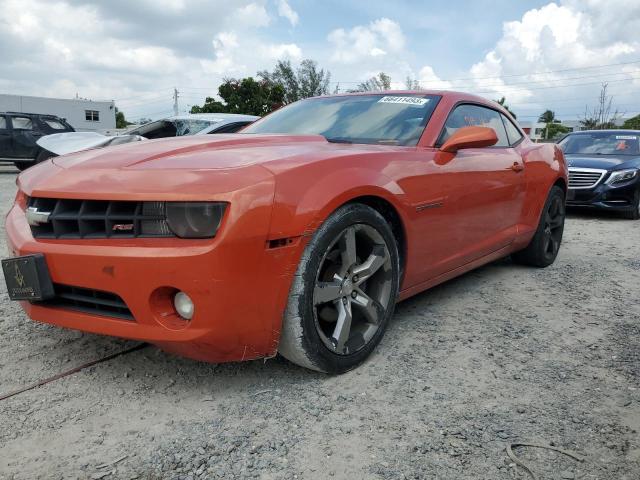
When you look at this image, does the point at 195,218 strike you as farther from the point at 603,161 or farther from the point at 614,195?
the point at 603,161

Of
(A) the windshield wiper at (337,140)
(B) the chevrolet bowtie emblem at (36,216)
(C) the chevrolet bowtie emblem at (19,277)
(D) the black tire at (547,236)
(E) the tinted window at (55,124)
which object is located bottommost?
(D) the black tire at (547,236)

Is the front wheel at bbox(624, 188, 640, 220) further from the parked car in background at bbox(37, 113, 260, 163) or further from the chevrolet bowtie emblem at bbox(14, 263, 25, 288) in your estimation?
the chevrolet bowtie emblem at bbox(14, 263, 25, 288)

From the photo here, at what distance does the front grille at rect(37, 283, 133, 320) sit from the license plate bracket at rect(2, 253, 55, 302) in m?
0.04

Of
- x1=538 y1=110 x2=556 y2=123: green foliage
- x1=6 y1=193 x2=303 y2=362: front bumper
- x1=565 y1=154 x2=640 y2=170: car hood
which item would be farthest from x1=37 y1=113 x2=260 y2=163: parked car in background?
x1=538 y1=110 x2=556 y2=123: green foliage

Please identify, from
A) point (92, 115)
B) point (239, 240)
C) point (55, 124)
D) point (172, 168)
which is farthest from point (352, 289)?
point (92, 115)

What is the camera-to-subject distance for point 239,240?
1.90 meters

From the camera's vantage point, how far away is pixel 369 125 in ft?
10.1

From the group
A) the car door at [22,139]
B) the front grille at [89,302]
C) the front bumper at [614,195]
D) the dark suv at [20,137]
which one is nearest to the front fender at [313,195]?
the front grille at [89,302]

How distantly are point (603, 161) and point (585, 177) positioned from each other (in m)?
0.49

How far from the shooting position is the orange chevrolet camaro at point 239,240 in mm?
1926

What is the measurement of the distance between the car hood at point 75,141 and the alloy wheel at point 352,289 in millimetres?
4266

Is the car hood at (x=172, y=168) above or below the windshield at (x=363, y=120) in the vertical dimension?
below

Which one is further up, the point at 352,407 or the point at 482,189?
the point at 482,189

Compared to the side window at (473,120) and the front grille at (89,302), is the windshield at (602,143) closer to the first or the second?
the side window at (473,120)
